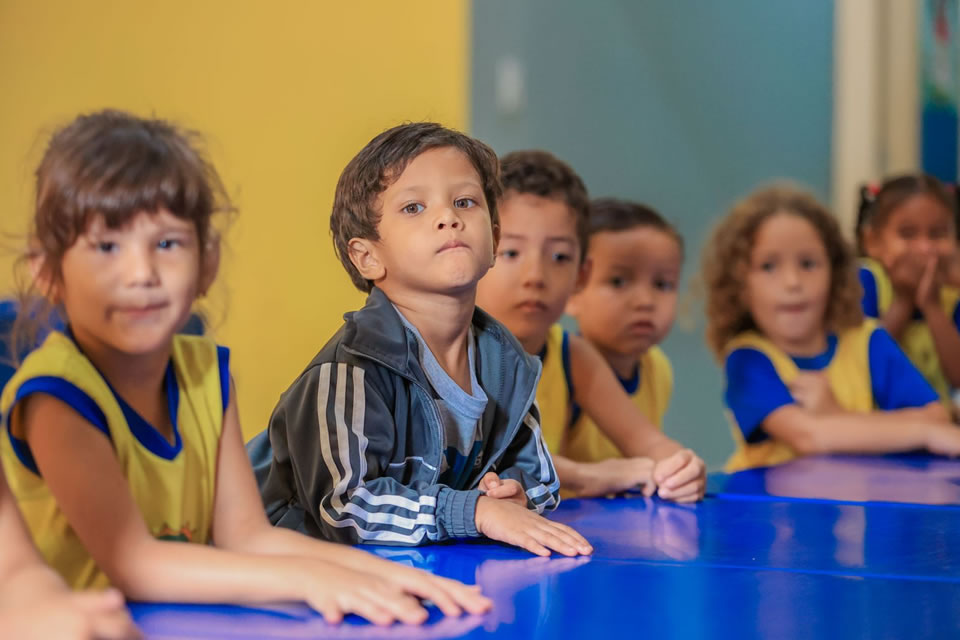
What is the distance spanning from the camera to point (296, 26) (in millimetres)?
1348

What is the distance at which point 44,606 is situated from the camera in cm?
72

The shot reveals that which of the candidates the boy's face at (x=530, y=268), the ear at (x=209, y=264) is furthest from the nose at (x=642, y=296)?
the ear at (x=209, y=264)

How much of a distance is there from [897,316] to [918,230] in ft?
0.82

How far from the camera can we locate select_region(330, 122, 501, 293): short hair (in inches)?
50.1

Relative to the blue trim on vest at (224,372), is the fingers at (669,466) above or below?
below

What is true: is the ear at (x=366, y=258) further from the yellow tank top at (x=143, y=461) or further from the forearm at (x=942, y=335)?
the forearm at (x=942, y=335)

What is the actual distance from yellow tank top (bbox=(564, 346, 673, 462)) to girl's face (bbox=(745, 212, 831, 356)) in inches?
11.0

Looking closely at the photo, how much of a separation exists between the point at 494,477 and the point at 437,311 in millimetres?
209

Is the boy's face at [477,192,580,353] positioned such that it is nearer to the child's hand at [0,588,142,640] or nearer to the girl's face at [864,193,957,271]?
the child's hand at [0,588,142,640]

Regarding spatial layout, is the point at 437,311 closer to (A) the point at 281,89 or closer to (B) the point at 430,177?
(B) the point at 430,177

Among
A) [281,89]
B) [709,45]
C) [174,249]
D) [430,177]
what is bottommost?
[174,249]

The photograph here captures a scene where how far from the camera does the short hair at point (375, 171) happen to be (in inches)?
50.1

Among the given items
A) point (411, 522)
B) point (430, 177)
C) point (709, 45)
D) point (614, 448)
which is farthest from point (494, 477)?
point (709, 45)

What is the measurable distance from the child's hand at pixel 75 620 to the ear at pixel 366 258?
0.65 metres
